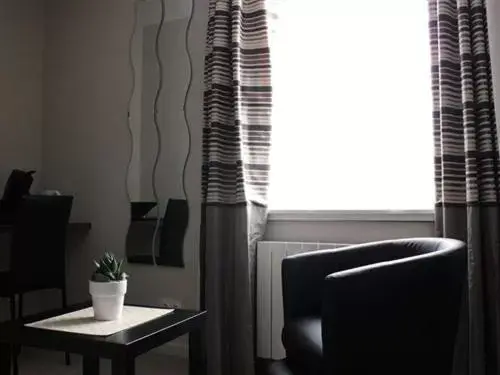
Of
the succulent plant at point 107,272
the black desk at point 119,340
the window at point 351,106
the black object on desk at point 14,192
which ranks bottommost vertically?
the black desk at point 119,340

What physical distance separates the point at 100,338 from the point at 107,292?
0.74 feet

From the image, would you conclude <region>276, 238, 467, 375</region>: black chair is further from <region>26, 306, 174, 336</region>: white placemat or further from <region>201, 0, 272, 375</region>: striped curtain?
<region>201, 0, 272, 375</region>: striped curtain

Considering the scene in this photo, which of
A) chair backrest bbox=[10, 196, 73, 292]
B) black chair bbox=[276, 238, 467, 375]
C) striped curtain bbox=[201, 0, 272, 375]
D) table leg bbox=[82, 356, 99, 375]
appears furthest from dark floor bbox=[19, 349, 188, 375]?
black chair bbox=[276, 238, 467, 375]

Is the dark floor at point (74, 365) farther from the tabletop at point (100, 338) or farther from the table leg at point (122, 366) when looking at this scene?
the table leg at point (122, 366)

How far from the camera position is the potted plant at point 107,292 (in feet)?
4.95

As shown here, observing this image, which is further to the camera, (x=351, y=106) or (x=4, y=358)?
(x=351, y=106)

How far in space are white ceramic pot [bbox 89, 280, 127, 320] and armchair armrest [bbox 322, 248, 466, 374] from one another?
0.65 metres

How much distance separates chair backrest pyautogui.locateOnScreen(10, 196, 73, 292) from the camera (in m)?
2.44

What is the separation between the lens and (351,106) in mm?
2543

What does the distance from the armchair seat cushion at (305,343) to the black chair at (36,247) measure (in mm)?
1410

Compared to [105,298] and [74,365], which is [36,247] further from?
[105,298]

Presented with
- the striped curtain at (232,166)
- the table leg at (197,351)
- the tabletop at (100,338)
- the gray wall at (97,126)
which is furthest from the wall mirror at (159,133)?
the tabletop at (100,338)

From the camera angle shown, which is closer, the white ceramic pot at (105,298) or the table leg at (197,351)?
the white ceramic pot at (105,298)

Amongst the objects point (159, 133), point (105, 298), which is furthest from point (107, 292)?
point (159, 133)
